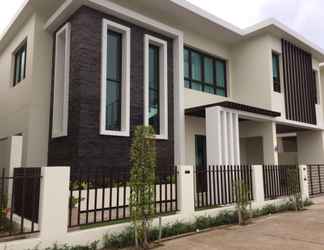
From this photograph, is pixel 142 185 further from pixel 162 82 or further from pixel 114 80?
pixel 162 82

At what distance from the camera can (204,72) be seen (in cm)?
1479

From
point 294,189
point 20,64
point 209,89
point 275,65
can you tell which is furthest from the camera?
point 275,65

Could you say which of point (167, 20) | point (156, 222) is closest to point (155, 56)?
point (167, 20)

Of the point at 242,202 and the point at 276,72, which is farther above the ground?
the point at 276,72

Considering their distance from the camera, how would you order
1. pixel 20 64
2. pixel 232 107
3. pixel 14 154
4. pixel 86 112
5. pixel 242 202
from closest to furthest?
pixel 14 154 < pixel 242 202 < pixel 86 112 < pixel 232 107 < pixel 20 64

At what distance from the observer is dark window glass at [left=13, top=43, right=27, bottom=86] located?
1319cm

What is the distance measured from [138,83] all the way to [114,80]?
942mm

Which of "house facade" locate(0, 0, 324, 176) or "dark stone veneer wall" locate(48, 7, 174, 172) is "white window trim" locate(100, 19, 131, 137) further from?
"dark stone veneer wall" locate(48, 7, 174, 172)

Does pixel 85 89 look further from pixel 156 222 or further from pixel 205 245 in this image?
pixel 205 245

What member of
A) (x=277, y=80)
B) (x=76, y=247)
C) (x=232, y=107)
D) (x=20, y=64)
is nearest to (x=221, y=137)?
(x=232, y=107)

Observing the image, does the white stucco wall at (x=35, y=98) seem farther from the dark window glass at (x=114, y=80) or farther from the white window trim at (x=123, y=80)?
the white window trim at (x=123, y=80)

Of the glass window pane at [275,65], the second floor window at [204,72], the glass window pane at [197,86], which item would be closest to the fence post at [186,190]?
the second floor window at [204,72]

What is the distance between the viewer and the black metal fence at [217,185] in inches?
350

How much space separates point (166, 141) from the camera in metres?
11.9
